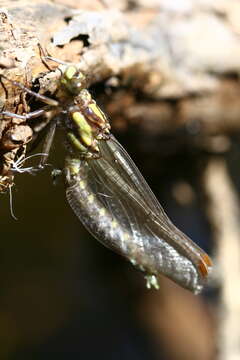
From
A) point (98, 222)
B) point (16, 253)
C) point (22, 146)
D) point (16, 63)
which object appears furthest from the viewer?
point (16, 253)

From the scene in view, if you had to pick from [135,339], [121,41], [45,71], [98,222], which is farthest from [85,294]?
[45,71]

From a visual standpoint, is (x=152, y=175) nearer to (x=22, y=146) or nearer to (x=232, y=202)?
(x=232, y=202)

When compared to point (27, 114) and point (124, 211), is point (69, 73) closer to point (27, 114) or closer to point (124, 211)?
point (27, 114)

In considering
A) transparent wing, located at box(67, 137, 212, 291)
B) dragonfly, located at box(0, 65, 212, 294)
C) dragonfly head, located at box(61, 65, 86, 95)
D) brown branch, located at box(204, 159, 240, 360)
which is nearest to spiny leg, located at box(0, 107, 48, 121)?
dragonfly head, located at box(61, 65, 86, 95)

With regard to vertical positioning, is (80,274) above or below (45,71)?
below

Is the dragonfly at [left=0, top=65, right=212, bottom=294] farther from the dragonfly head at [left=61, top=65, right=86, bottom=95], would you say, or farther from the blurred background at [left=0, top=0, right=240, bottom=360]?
the dragonfly head at [left=61, top=65, right=86, bottom=95]

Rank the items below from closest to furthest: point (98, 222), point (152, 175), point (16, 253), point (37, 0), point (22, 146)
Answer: point (22, 146) → point (37, 0) → point (98, 222) → point (152, 175) → point (16, 253)

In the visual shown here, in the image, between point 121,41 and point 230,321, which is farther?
point 230,321
